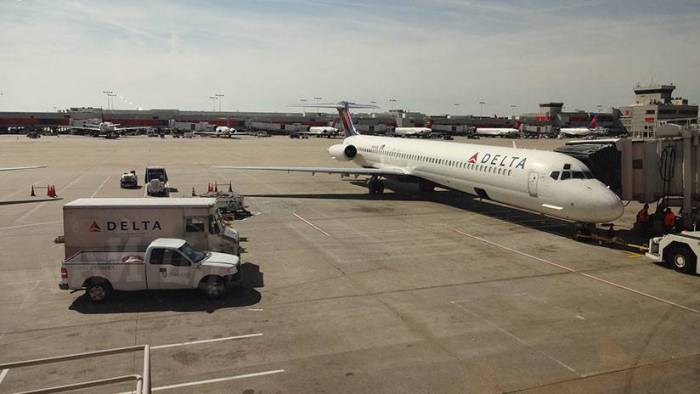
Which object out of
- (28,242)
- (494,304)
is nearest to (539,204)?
(494,304)

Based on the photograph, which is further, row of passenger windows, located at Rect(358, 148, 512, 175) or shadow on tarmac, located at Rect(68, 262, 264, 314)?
row of passenger windows, located at Rect(358, 148, 512, 175)

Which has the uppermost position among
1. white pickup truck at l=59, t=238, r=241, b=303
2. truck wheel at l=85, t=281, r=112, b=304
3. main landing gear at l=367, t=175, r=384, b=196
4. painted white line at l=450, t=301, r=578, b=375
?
main landing gear at l=367, t=175, r=384, b=196

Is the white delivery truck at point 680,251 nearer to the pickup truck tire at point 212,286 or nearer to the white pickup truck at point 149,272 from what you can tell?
the white pickup truck at point 149,272

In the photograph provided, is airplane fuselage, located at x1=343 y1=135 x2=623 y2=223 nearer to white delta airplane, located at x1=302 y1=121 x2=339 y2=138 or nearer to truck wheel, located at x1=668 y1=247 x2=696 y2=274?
truck wheel, located at x1=668 y1=247 x2=696 y2=274

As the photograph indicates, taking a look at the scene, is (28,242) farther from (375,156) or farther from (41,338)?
(375,156)

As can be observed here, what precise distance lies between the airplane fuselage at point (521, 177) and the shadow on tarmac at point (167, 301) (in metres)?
12.0

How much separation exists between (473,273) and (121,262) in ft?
33.8

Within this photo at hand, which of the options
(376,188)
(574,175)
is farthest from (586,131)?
(574,175)

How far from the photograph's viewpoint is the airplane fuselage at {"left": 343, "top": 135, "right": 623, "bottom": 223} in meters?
19.5

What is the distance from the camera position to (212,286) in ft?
46.5

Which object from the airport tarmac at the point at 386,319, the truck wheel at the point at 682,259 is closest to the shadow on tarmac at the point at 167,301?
the airport tarmac at the point at 386,319

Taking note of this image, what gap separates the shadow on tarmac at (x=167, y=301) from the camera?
44.5 ft

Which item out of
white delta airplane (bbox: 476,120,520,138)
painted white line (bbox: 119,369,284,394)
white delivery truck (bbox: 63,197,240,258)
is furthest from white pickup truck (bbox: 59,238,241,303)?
white delta airplane (bbox: 476,120,520,138)

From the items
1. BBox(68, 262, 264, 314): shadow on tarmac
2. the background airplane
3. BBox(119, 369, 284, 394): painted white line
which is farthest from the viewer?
the background airplane
